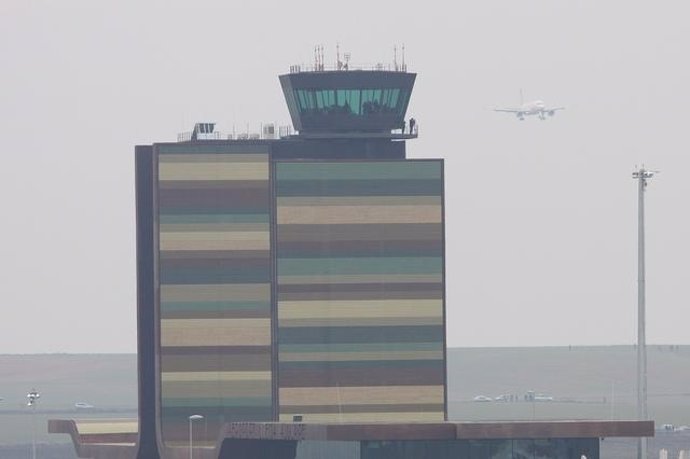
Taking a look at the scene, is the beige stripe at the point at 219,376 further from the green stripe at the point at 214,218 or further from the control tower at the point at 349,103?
the control tower at the point at 349,103

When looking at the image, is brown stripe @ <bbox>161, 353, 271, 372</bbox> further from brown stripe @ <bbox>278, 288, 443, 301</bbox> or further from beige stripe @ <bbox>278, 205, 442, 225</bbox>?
beige stripe @ <bbox>278, 205, 442, 225</bbox>

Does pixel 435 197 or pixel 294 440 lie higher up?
pixel 435 197

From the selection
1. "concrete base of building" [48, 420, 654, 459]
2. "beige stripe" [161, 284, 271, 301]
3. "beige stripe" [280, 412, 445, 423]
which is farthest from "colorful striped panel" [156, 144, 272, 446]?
"concrete base of building" [48, 420, 654, 459]

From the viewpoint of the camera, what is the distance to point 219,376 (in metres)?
149

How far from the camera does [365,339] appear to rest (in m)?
149

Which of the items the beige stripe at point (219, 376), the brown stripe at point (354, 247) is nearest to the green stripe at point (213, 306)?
the brown stripe at point (354, 247)

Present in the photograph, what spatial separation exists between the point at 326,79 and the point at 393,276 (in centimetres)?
1344

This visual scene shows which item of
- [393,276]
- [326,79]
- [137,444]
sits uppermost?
[326,79]

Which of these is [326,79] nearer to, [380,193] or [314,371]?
[380,193]

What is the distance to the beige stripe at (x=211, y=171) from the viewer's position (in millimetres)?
149125

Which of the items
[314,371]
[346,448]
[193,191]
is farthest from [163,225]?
[346,448]

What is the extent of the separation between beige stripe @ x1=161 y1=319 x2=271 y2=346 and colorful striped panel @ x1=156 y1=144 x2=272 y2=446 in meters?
0.06

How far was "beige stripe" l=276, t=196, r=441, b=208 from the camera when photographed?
14938 cm

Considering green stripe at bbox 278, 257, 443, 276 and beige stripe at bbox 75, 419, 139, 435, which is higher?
green stripe at bbox 278, 257, 443, 276
